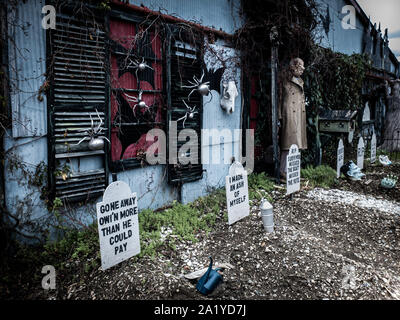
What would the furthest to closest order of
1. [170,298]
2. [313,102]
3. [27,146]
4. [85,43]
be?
[313,102]
[85,43]
[27,146]
[170,298]

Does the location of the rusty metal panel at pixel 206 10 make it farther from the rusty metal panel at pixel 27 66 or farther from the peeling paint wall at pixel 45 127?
the rusty metal panel at pixel 27 66

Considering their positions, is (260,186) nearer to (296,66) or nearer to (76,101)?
(296,66)

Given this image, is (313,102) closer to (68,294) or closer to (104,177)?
(104,177)

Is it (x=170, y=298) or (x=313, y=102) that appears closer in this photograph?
(x=170, y=298)

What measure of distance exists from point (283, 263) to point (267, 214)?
754mm

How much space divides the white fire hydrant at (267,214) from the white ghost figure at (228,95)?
2349 millimetres

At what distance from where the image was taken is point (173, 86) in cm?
479

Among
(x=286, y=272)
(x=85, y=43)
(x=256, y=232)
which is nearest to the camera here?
(x=286, y=272)

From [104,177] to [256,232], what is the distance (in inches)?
84.2

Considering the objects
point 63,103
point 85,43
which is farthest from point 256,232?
point 85,43

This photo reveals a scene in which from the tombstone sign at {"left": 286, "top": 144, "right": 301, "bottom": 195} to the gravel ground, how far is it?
0.42 meters

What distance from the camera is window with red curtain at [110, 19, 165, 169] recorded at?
164 inches

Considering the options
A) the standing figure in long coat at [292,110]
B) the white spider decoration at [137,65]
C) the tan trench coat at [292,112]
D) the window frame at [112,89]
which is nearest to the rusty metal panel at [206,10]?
the window frame at [112,89]
